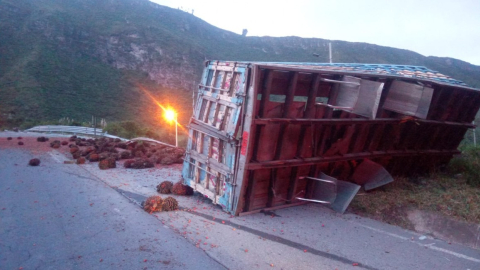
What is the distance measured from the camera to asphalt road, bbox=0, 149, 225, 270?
15.7ft

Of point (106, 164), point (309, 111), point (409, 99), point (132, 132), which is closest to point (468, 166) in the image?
point (409, 99)

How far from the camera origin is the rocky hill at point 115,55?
32.5 m

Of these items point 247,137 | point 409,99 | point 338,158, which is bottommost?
point 338,158

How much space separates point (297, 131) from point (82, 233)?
4.38 meters

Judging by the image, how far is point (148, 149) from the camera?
14.9 metres

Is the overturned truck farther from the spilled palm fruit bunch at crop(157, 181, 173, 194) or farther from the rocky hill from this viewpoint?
the rocky hill

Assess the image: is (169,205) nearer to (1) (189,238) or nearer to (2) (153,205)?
(2) (153,205)

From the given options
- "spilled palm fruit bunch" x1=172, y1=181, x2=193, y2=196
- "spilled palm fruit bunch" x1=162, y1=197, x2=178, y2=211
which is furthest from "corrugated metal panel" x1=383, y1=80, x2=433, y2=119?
"spilled palm fruit bunch" x1=162, y1=197, x2=178, y2=211

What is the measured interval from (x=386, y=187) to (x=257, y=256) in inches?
187

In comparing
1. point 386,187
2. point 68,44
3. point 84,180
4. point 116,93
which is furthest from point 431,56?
point 84,180

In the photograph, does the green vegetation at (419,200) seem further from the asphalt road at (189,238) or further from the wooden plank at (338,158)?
the wooden plank at (338,158)

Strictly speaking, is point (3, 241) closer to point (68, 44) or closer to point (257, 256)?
point (257, 256)

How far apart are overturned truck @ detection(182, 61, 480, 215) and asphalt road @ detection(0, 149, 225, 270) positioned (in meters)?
1.77

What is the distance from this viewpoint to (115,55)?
43.2 metres
